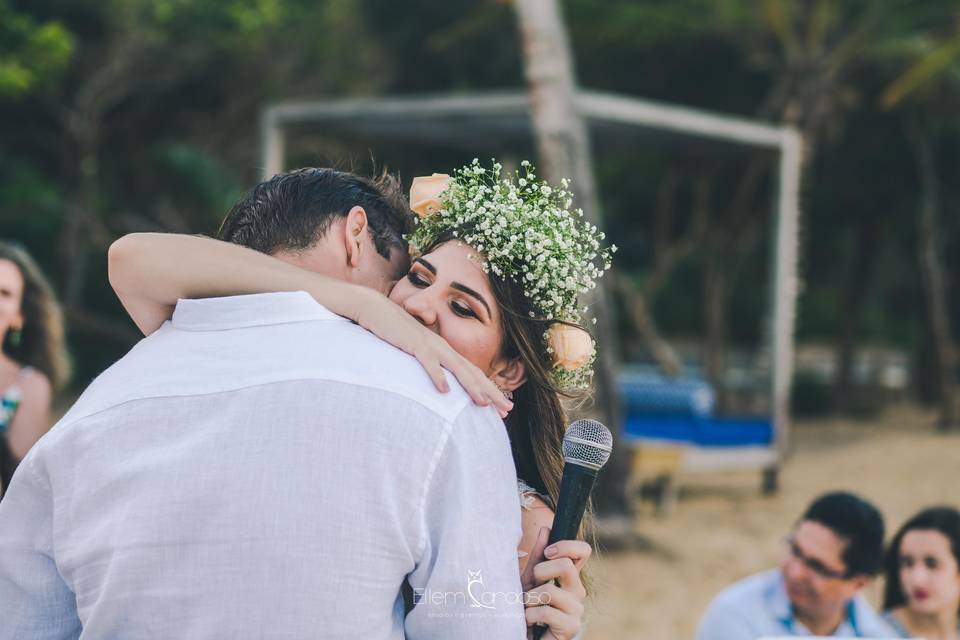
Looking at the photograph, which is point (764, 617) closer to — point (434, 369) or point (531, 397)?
point (531, 397)

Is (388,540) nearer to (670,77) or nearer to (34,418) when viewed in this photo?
(34,418)

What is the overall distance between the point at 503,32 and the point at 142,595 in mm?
18763

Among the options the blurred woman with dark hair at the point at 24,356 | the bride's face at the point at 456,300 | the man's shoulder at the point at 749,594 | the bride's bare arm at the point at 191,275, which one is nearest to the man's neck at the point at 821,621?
the man's shoulder at the point at 749,594

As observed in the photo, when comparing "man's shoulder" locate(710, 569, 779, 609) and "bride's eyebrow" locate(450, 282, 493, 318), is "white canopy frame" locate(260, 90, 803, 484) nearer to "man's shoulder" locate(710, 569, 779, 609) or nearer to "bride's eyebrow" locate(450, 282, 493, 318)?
"man's shoulder" locate(710, 569, 779, 609)

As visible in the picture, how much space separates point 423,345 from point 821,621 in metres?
2.81

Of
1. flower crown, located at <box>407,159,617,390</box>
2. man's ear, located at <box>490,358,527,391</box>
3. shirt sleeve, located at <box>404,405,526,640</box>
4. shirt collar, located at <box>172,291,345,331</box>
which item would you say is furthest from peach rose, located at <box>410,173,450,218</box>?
shirt sleeve, located at <box>404,405,526,640</box>

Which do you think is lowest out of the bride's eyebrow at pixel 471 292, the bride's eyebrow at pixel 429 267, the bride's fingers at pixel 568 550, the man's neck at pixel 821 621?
the bride's fingers at pixel 568 550

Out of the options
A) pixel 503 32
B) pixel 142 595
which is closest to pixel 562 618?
pixel 142 595

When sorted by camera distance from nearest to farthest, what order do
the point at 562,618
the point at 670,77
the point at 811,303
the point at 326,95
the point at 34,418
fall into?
the point at 562,618, the point at 34,418, the point at 326,95, the point at 670,77, the point at 811,303

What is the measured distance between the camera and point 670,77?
19.4 metres

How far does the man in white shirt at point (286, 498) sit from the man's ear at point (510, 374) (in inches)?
21.6

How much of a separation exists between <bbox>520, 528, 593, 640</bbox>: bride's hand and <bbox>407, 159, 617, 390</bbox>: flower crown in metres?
0.45

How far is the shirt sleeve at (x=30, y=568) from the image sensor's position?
66.0 inches

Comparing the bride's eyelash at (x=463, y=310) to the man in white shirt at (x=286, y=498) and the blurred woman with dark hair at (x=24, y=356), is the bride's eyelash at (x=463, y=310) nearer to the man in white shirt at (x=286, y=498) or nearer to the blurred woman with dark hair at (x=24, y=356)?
the man in white shirt at (x=286, y=498)
